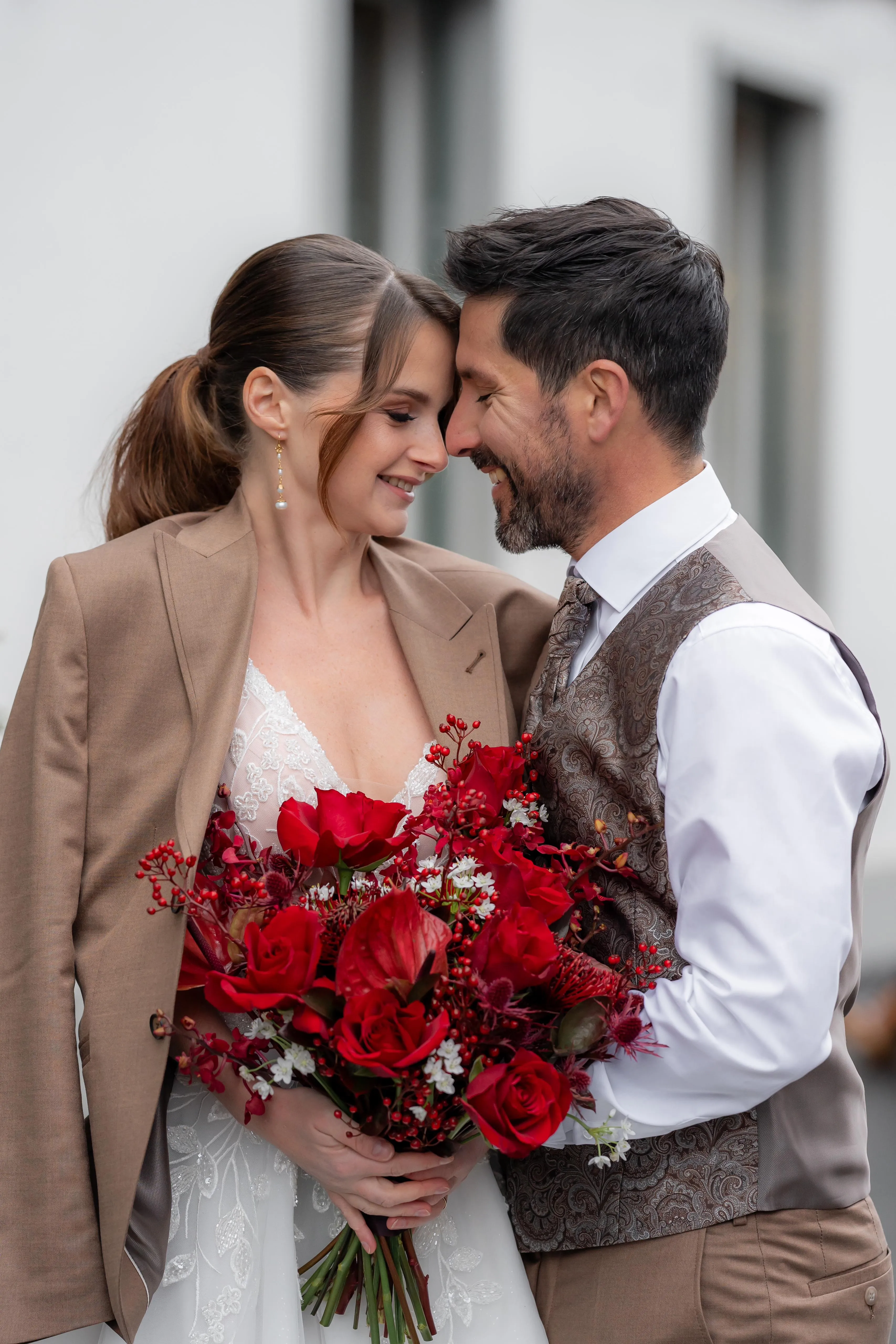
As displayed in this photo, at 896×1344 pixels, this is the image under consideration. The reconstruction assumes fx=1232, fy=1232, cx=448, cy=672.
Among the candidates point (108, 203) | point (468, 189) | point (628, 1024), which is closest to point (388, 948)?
point (628, 1024)

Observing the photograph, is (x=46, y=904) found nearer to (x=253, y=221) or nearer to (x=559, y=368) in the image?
(x=559, y=368)

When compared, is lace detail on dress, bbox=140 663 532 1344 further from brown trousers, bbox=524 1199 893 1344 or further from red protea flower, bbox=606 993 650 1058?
red protea flower, bbox=606 993 650 1058

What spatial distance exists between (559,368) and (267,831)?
82 cm

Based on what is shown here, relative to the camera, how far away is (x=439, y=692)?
1948mm

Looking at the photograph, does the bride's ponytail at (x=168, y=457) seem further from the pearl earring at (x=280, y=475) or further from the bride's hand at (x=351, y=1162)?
the bride's hand at (x=351, y=1162)

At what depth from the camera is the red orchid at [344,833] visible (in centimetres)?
143

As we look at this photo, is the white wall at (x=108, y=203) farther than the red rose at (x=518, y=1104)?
Yes

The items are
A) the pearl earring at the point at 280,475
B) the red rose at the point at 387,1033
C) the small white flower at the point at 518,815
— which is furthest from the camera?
the pearl earring at the point at 280,475

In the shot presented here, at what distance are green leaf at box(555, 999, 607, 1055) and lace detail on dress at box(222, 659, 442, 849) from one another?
466 millimetres

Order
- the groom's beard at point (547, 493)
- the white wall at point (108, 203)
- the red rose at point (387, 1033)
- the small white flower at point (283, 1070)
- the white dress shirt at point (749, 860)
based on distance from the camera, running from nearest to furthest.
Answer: the red rose at point (387, 1033) < the small white flower at point (283, 1070) < the white dress shirt at point (749, 860) < the groom's beard at point (547, 493) < the white wall at point (108, 203)

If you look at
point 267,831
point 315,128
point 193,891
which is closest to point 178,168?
point 315,128

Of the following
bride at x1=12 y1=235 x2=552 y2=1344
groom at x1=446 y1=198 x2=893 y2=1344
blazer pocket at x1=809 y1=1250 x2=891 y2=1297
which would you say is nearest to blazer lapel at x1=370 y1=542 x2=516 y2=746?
bride at x1=12 y1=235 x2=552 y2=1344

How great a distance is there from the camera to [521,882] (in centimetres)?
142

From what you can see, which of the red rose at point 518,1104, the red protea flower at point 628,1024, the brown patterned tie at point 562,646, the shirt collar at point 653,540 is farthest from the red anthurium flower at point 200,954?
the shirt collar at point 653,540
